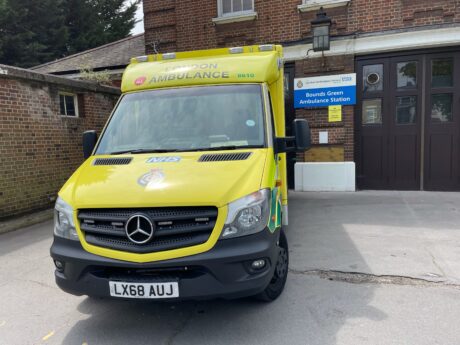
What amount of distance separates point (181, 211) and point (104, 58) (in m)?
11.9

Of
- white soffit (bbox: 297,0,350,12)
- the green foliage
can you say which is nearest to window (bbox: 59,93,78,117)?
white soffit (bbox: 297,0,350,12)

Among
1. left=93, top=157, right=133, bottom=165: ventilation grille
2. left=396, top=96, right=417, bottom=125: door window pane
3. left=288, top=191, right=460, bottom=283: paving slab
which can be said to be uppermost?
left=396, top=96, right=417, bottom=125: door window pane

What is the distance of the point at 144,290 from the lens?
2795 millimetres

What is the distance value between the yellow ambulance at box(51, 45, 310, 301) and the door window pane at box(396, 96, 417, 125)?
230 inches

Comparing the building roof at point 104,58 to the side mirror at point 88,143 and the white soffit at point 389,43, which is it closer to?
the white soffit at point 389,43

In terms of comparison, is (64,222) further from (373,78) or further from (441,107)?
(441,107)

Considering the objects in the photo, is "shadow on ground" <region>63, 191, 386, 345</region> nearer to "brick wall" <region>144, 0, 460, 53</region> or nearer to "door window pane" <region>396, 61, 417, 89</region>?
"door window pane" <region>396, 61, 417, 89</region>

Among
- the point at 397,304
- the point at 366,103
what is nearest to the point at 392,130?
the point at 366,103

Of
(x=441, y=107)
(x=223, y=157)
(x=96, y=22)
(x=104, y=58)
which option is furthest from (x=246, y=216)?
(x=96, y=22)

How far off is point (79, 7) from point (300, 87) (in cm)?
2096

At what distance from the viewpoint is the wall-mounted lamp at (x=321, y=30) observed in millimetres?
8297

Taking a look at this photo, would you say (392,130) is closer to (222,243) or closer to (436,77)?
(436,77)

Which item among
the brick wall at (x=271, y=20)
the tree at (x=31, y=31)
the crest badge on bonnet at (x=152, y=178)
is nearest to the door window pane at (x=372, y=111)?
the brick wall at (x=271, y=20)

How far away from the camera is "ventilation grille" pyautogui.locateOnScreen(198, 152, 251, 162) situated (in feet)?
10.9
